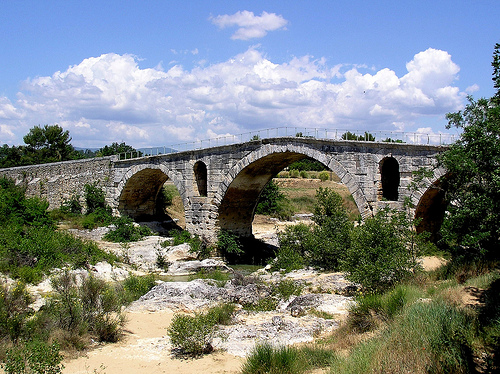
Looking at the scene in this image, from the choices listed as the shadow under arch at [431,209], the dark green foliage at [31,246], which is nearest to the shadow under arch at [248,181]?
the shadow under arch at [431,209]

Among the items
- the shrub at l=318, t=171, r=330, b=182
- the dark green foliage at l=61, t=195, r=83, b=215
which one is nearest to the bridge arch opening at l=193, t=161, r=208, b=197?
the dark green foliage at l=61, t=195, r=83, b=215

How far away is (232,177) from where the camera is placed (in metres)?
24.8

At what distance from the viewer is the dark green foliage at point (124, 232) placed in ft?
94.8

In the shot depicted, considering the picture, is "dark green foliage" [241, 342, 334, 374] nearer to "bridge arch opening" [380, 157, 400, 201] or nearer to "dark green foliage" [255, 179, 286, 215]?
"bridge arch opening" [380, 157, 400, 201]

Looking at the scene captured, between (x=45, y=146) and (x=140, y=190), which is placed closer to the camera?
(x=140, y=190)

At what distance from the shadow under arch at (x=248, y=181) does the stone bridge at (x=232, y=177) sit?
0.05 m

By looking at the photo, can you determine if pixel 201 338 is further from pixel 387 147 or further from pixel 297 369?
pixel 387 147

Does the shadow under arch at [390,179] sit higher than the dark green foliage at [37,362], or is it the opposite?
the shadow under arch at [390,179]

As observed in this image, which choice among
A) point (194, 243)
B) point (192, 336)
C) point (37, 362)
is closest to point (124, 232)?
point (194, 243)

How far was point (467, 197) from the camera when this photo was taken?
8273 millimetres

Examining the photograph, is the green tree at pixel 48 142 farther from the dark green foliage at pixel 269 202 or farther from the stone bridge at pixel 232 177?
the dark green foliage at pixel 269 202

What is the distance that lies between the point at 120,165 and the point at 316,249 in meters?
20.1

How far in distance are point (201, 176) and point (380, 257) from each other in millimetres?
17217

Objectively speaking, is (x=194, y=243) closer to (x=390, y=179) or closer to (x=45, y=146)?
(x=390, y=179)
